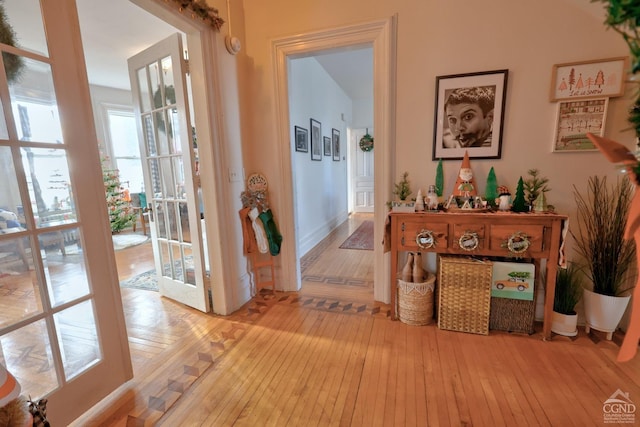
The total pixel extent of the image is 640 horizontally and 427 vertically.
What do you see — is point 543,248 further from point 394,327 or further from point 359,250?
point 359,250

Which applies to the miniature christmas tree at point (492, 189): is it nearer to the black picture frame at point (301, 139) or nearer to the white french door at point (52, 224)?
the black picture frame at point (301, 139)

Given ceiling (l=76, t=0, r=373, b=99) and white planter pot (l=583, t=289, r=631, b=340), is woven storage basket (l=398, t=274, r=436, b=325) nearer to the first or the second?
white planter pot (l=583, t=289, r=631, b=340)

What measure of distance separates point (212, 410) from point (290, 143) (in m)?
1.96

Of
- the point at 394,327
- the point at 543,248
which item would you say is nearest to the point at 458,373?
the point at 394,327

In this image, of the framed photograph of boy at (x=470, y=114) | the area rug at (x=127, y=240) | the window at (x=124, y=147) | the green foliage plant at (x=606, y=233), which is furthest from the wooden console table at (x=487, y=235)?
the window at (x=124, y=147)

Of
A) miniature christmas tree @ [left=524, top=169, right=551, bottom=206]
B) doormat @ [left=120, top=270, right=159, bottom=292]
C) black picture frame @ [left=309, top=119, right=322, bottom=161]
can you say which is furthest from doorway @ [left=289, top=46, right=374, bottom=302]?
doormat @ [left=120, top=270, right=159, bottom=292]

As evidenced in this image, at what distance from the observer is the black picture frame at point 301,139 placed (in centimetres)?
354

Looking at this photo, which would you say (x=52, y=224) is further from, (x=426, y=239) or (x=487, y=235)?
(x=487, y=235)

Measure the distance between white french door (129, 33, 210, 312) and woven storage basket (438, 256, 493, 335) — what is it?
5.98 feet

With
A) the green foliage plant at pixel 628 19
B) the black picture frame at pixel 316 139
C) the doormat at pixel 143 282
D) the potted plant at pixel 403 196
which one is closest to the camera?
the green foliage plant at pixel 628 19

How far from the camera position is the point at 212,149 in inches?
84.4

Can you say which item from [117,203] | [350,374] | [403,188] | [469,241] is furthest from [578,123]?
[117,203]

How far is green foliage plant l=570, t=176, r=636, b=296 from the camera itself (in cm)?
182

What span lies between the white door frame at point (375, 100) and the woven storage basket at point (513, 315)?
2.55 feet
